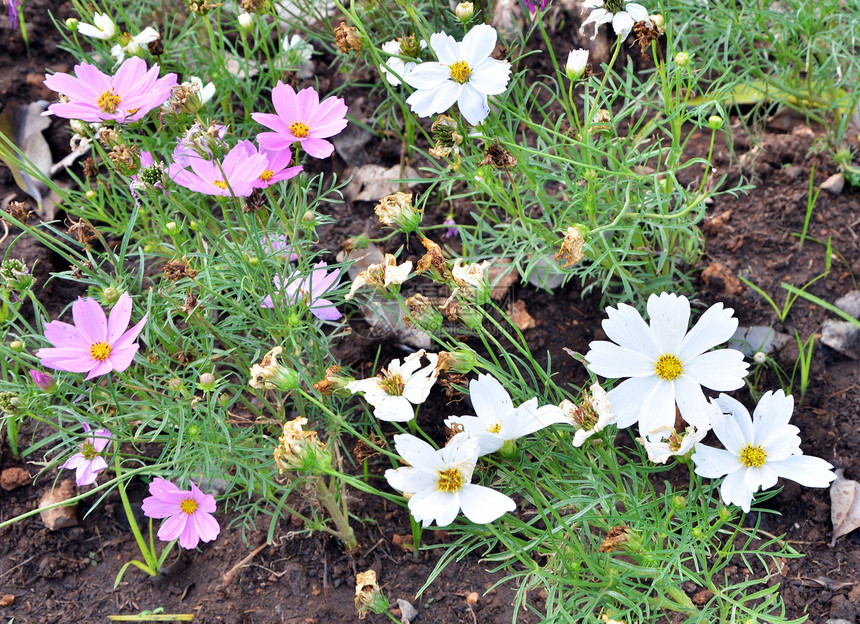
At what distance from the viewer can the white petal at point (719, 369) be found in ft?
3.82

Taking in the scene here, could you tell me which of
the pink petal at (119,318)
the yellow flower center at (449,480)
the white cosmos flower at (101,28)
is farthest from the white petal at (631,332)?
the white cosmos flower at (101,28)

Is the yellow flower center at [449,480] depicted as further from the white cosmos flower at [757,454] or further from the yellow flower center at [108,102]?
the yellow flower center at [108,102]

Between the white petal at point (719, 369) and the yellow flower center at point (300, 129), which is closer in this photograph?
the white petal at point (719, 369)

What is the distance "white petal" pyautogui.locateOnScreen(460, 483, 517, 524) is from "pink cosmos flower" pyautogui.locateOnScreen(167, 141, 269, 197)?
23.5 inches

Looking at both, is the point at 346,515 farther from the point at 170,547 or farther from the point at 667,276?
the point at 667,276

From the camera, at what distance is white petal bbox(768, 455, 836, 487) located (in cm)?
118

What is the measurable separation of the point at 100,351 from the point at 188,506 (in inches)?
14.8

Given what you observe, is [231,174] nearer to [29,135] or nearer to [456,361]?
[456,361]

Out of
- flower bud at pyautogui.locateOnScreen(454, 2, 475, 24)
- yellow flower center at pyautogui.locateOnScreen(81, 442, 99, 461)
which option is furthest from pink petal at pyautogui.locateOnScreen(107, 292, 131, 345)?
flower bud at pyautogui.locateOnScreen(454, 2, 475, 24)

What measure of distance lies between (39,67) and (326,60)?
892mm

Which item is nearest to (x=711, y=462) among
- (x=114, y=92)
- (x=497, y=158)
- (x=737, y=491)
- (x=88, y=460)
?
(x=737, y=491)

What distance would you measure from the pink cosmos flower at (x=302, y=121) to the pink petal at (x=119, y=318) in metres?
0.36

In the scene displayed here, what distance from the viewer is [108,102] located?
140cm

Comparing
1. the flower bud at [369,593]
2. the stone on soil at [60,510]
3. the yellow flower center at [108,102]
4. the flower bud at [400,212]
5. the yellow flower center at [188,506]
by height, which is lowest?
the stone on soil at [60,510]
